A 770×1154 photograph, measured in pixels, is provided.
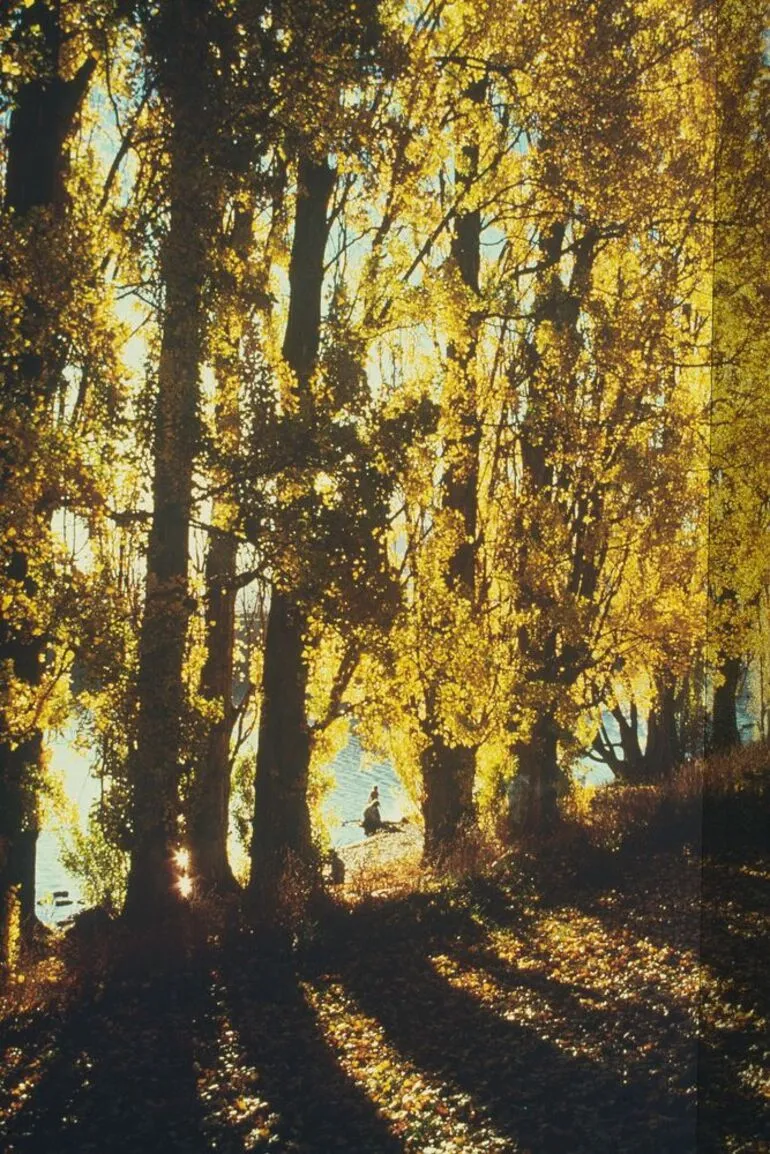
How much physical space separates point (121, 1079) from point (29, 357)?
5440mm

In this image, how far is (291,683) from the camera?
36.9 ft

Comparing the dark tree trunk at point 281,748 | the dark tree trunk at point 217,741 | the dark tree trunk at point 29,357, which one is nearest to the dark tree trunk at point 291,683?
the dark tree trunk at point 281,748

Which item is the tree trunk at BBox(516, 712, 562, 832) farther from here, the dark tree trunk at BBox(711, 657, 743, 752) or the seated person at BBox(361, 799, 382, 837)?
the seated person at BBox(361, 799, 382, 837)

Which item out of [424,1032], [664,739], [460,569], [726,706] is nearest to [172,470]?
[424,1032]

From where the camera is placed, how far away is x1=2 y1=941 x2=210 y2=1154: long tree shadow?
5863 mm

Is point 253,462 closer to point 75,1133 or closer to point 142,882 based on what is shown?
point 142,882

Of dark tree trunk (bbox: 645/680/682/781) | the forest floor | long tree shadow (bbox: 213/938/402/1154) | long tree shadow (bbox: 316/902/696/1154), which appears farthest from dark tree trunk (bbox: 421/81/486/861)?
dark tree trunk (bbox: 645/680/682/781)

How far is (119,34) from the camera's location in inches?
318

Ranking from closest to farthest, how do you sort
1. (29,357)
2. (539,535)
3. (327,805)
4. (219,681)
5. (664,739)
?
(29,357)
(219,681)
(539,535)
(664,739)
(327,805)

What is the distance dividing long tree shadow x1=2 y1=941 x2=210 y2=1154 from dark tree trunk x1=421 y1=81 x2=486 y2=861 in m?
5.62

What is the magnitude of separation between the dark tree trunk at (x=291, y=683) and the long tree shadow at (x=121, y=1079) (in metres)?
2.97

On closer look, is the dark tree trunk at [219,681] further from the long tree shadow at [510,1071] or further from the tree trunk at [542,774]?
the tree trunk at [542,774]

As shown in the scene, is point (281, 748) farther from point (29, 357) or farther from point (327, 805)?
point (327, 805)

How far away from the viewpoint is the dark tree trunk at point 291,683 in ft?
36.6
